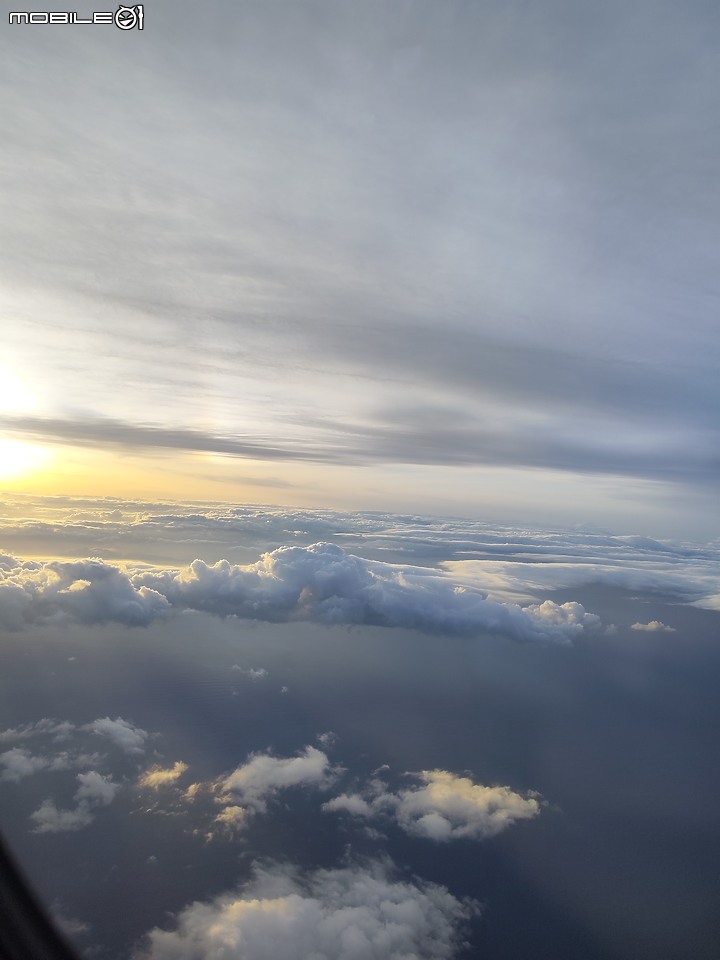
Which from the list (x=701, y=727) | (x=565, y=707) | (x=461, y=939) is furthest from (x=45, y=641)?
(x=701, y=727)

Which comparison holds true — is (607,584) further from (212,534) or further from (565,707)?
(212,534)

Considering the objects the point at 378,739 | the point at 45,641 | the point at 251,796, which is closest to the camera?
the point at 251,796

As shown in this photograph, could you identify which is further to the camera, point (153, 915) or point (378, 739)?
point (378, 739)

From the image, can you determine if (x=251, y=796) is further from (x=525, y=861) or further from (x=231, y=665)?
(x=231, y=665)

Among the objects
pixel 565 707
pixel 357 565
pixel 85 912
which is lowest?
pixel 565 707

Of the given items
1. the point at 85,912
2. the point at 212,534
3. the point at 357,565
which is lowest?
the point at 85,912

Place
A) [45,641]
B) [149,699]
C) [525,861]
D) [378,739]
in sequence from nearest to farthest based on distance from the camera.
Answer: [525,861]
[378,739]
[149,699]
[45,641]

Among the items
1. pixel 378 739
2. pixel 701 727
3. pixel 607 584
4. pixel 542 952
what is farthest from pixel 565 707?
pixel 607 584

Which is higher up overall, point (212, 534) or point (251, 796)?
point (212, 534)

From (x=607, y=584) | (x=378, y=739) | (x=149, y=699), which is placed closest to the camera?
(x=378, y=739)
